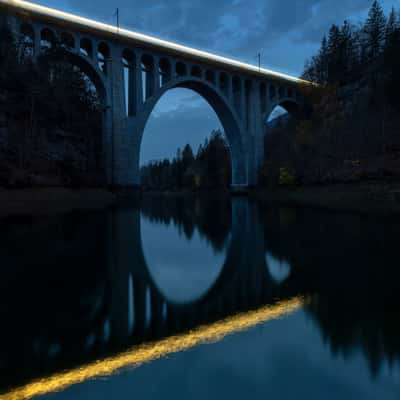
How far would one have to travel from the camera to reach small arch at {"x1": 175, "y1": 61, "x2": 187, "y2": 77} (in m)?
36.4

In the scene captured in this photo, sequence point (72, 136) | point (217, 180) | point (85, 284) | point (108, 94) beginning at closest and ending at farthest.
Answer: point (85, 284) < point (72, 136) < point (108, 94) < point (217, 180)

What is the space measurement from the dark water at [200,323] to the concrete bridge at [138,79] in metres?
23.8

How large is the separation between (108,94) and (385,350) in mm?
31016

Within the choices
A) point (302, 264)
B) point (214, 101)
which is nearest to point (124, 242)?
point (302, 264)

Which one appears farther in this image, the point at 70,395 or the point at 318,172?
the point at 318,172

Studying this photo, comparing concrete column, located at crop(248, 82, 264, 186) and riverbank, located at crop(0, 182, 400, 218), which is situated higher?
concrete column, located at crop(248, 82, 264, 186)

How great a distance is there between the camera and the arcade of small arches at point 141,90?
2849cm

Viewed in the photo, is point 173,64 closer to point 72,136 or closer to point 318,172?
point 72,136

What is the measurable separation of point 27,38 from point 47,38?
165cm

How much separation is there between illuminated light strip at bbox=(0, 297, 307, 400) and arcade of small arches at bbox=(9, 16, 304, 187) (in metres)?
26.9

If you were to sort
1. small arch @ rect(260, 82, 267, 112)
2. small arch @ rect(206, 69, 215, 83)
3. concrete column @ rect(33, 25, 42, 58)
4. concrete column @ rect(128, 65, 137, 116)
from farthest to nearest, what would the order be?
1. small arch @ rect(260, 82, 267, 112)
2. small arch @ rect(206, 69, 215, 83)
3. concrete column @ rect(128, 65, 137, 116)
4. concrete column @ rect(33, 25, 42, 58)

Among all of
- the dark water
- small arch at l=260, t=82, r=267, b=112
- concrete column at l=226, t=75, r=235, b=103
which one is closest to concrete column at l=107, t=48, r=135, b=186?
concrete column at l=226, t=75, r=235, b=103

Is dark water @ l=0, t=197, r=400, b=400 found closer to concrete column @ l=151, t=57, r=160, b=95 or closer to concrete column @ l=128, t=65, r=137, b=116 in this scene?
concrete column @ l=128, t=65, r=137, b=116

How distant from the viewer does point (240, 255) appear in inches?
320
